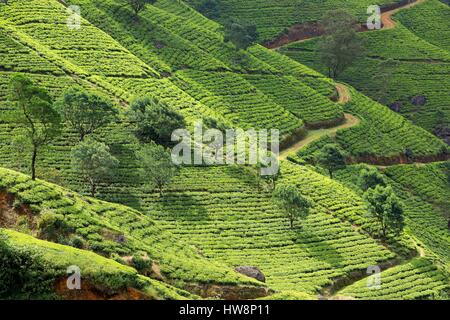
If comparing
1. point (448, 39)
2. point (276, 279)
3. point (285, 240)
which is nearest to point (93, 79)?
point (285, 240)

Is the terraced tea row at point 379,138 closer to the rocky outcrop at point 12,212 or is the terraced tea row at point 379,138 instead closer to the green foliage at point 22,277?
the rocky outcrop at point 12,212

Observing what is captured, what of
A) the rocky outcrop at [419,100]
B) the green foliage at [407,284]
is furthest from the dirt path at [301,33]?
the green foliage at [407,284]

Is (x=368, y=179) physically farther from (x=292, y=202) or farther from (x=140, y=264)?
(x=140, y=264)

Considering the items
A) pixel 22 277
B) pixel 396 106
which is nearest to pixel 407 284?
pixel 22 277

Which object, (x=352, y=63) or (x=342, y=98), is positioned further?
(x=352, y=63)

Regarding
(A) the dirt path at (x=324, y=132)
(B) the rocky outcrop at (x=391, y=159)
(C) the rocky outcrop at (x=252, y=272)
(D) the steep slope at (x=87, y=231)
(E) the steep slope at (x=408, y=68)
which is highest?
(E) the steep slope at (x=408, y=68)
